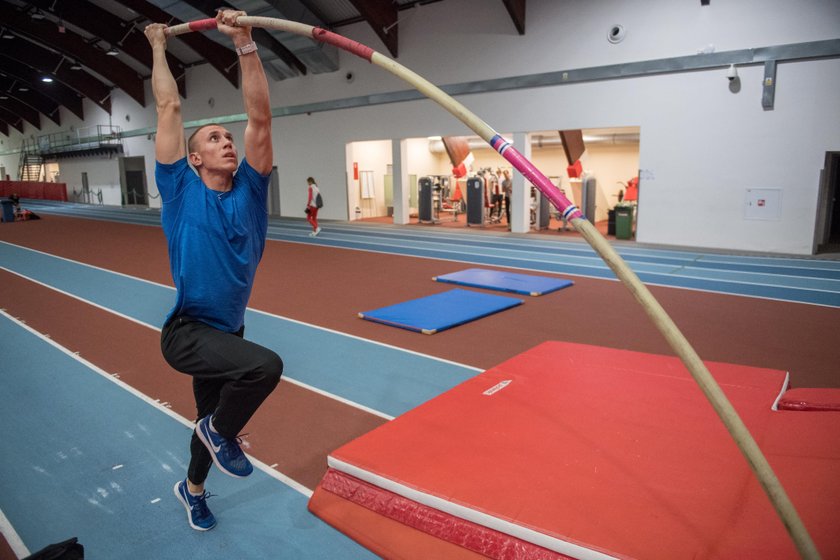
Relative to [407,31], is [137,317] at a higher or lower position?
lower

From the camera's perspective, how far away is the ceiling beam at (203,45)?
71.3 ft

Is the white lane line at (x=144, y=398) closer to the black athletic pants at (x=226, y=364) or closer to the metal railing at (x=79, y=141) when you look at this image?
the black athletic pants at (x=226, y=364)

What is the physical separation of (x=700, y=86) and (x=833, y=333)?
837 centimetres

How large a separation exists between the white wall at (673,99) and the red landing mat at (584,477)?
A: 1009 centimetres

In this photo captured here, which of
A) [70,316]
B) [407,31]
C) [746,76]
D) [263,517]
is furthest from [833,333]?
[407,31]

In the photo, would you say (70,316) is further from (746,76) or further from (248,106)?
(746,76)

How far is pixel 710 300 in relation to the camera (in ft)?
27.1

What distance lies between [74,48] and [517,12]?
875 inches

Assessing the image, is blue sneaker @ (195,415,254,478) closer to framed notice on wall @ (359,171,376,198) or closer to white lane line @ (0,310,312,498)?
white lane line @ (0,310,312,498)

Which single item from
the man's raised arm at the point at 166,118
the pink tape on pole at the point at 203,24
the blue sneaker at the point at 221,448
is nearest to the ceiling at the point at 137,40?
the pink tape on pole at the point at 203,24

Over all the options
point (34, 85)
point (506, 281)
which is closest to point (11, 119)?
point (34, 85)

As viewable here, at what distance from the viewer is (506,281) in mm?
9258

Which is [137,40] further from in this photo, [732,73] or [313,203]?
[732,73]

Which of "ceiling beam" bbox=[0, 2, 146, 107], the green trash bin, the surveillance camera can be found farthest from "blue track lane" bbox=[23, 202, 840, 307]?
"ceiling beam" bbox=[0, 2, 146, 107]
